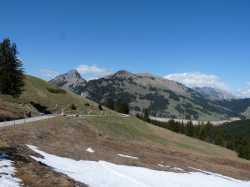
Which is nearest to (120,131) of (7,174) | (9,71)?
(9,71)

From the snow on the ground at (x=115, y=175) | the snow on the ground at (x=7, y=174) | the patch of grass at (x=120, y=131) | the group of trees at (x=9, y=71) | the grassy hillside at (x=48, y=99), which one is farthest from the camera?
the grassy hillside at (x=48, y=99)

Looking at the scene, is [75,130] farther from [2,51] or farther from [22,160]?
[2,51]

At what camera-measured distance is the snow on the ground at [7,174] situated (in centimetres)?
1633

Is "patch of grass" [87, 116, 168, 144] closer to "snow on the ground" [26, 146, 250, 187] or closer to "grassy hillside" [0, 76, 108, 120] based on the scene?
"grassy hillside" [0, 76, 108, 120]

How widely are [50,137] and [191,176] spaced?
14.9 metres

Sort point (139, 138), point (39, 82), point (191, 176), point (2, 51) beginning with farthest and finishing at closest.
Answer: point (39, 82)
point (2, 51)
point (139, 138)
point (191, 176)

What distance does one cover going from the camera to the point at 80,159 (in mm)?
29391

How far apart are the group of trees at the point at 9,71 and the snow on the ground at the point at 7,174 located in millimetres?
63120

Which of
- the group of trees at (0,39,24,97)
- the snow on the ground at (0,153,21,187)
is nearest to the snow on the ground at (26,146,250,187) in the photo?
the snow on the ground at (0,153,21,187)

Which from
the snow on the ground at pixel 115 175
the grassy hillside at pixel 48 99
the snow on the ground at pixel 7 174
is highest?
the grassy hillside at pixel 48 99

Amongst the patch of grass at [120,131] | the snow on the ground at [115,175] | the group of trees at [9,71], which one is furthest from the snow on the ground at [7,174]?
the group of trees at [9,71]

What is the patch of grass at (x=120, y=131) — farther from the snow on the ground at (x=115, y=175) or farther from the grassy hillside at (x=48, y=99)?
the snow on the ground at (x=115, y=175)

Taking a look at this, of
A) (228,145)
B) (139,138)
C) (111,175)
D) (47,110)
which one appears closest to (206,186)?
(111,175)

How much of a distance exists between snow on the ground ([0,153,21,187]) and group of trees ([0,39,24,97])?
A: 63.1m
